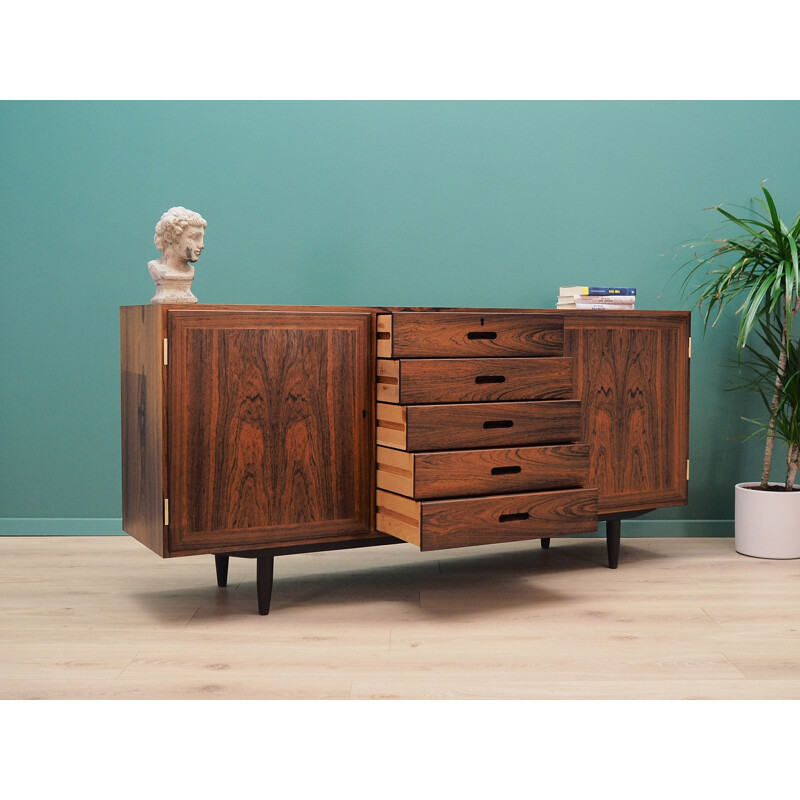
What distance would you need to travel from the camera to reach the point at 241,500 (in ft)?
7.75

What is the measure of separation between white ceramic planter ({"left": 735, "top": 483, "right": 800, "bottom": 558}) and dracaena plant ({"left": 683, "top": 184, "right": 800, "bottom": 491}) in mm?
107

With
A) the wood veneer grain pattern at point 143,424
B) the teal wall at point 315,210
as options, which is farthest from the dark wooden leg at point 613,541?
the wood veneer grain pattern at point 143,424

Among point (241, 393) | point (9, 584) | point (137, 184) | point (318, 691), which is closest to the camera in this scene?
point (318, 691)

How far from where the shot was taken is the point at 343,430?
249cm

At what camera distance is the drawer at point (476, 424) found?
7.77 feet

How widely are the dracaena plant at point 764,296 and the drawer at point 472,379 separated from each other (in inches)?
29.3

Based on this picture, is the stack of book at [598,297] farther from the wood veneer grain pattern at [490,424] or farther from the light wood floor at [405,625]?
the light wood floor at [405,625]

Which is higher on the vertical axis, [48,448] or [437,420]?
[437,420]

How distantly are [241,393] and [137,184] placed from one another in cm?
132

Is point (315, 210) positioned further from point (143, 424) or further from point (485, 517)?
point (485, 517)

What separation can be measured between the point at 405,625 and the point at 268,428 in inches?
24.9

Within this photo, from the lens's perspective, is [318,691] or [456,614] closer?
[318,691]

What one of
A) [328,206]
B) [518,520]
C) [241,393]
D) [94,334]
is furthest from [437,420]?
[94,334]

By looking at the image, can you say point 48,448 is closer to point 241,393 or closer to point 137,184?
point 137,184
